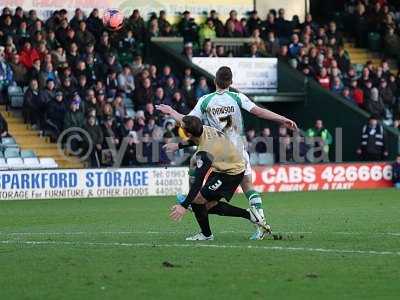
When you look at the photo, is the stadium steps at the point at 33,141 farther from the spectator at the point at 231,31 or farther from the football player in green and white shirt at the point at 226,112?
the football player in green and white shirt at the point at 226,112

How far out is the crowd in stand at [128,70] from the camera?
2917cm

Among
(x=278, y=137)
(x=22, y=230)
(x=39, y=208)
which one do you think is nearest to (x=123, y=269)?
(x=22, y=230)

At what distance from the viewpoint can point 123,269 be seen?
10.9 metres

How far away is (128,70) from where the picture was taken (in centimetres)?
3098

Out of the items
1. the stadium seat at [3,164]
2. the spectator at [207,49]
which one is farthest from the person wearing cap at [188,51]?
the stadium seat at [3,164]

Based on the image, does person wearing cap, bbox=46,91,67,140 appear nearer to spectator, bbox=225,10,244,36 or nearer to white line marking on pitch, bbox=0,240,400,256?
spectator, bbox=225,10,244,36

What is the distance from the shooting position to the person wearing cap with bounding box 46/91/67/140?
2891 centimetres

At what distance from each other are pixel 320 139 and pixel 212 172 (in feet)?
60.2

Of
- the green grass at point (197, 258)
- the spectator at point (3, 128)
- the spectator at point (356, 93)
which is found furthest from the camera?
the spectator at point (356, 93)

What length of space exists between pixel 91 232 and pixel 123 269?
507 cm

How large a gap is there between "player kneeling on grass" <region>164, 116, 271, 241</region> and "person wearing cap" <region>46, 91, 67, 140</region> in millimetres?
15379

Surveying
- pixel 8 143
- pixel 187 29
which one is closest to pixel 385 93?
pixel 187 29

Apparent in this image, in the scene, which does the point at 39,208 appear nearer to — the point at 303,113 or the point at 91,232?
the point at 91,232

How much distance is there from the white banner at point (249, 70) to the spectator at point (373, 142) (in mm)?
3978
